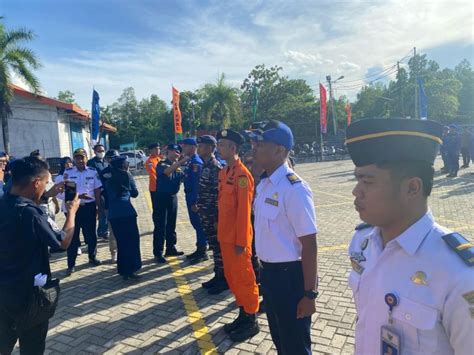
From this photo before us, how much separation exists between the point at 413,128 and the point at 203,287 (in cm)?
405

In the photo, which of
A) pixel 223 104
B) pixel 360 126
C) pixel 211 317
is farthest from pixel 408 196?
pixel 223 104

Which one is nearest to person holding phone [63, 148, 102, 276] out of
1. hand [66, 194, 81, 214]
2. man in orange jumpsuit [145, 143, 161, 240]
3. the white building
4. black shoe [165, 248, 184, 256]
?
man in orange jumpsuit [145, 143, 161, 240]

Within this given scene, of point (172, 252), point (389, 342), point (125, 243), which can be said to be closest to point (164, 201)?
point (172, 252)

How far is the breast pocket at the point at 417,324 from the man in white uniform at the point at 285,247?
3.68ft

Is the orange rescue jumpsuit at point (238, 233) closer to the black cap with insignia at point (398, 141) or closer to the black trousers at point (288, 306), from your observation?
the black trousers at point (288, 306)

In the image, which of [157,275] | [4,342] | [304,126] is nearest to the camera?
A: [4,342]

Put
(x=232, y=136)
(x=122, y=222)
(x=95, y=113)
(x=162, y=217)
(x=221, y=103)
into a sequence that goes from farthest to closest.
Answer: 1. (x=221, y=103)
2. (x=95, y=113)
3. (x=162, y=217)
4. (x=122, y=222)
5. (x=232, y=136)

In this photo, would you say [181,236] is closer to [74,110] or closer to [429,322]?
[429,322]

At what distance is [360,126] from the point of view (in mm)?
1408

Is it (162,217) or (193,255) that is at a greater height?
(162,217)

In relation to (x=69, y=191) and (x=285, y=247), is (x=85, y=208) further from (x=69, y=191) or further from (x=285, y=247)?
(x=285, y=247)

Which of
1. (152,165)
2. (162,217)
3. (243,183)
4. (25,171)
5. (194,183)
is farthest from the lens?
(152,165)

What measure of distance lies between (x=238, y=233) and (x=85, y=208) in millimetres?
3642

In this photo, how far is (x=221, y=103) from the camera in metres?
30.2
